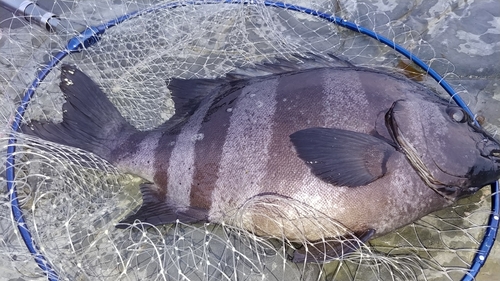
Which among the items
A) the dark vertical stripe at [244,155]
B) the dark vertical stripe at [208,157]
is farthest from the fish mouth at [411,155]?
the dark vertical stripe at [208,157]

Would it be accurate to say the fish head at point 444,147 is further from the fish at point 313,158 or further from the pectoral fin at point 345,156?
the pectoral fin at point 345,156

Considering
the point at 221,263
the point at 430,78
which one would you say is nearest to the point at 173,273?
the point at 221,263

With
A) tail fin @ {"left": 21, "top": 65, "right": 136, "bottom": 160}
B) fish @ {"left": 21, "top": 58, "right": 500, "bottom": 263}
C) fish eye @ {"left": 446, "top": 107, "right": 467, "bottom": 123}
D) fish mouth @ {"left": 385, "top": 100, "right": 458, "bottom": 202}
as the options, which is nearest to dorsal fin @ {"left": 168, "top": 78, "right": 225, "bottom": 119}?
fish @ {"left": 21, "top": 58, "right": 500, "bottom": 263}

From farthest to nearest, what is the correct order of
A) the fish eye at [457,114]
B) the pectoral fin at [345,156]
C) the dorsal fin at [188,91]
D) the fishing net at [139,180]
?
the dorsal fin at [188,91] < the fishing net at [139,180] < the fish eye at [457,114] < the pectoral fin at [345,156]

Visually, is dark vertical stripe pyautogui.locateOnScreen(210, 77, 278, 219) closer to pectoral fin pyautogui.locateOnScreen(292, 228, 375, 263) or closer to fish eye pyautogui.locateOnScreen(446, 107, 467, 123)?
pectoral fin pyautogui.locateOnScreen(292, 228, 375, 263)

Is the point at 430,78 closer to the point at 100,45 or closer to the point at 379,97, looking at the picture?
the point at 379,97

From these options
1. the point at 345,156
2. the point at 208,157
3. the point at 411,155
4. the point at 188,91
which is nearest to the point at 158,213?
the point at 208,157
